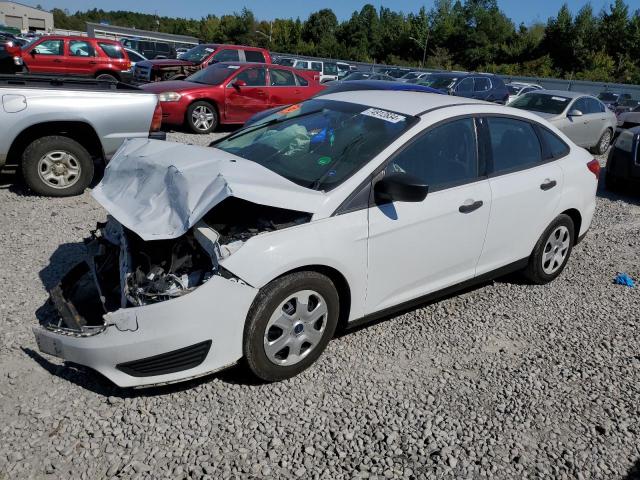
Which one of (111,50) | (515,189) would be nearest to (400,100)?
(515,189)

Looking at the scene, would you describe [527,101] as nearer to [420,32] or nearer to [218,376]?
[218,376]

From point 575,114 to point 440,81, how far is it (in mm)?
7085

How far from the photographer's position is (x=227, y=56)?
17.1 meters

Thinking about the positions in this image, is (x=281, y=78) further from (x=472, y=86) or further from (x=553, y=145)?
(x=553, y=145)

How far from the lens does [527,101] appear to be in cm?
1201

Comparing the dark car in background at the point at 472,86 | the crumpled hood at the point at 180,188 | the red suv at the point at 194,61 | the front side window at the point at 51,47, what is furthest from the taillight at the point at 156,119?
the front side window at the point at 51,47

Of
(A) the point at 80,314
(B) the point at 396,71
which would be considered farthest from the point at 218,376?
(B) the point at 396,71

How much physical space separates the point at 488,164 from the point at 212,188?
2.13 metres

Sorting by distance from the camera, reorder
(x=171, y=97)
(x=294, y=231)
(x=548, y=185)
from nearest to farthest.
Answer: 1. (x=294, y=231)
2. (x=548, y=185)
3. (x=171, y=97)

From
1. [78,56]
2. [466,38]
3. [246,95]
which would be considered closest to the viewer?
[246,95]

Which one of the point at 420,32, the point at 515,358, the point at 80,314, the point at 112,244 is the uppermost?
the point at 420,32

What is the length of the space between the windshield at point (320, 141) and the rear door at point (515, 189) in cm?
86

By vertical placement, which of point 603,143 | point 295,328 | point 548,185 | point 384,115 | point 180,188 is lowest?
point 295,328

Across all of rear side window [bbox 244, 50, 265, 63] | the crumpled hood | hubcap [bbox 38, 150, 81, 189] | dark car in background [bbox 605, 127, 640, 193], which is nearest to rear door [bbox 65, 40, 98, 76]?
rear side window [bbox 244, 50, 265, 63]
